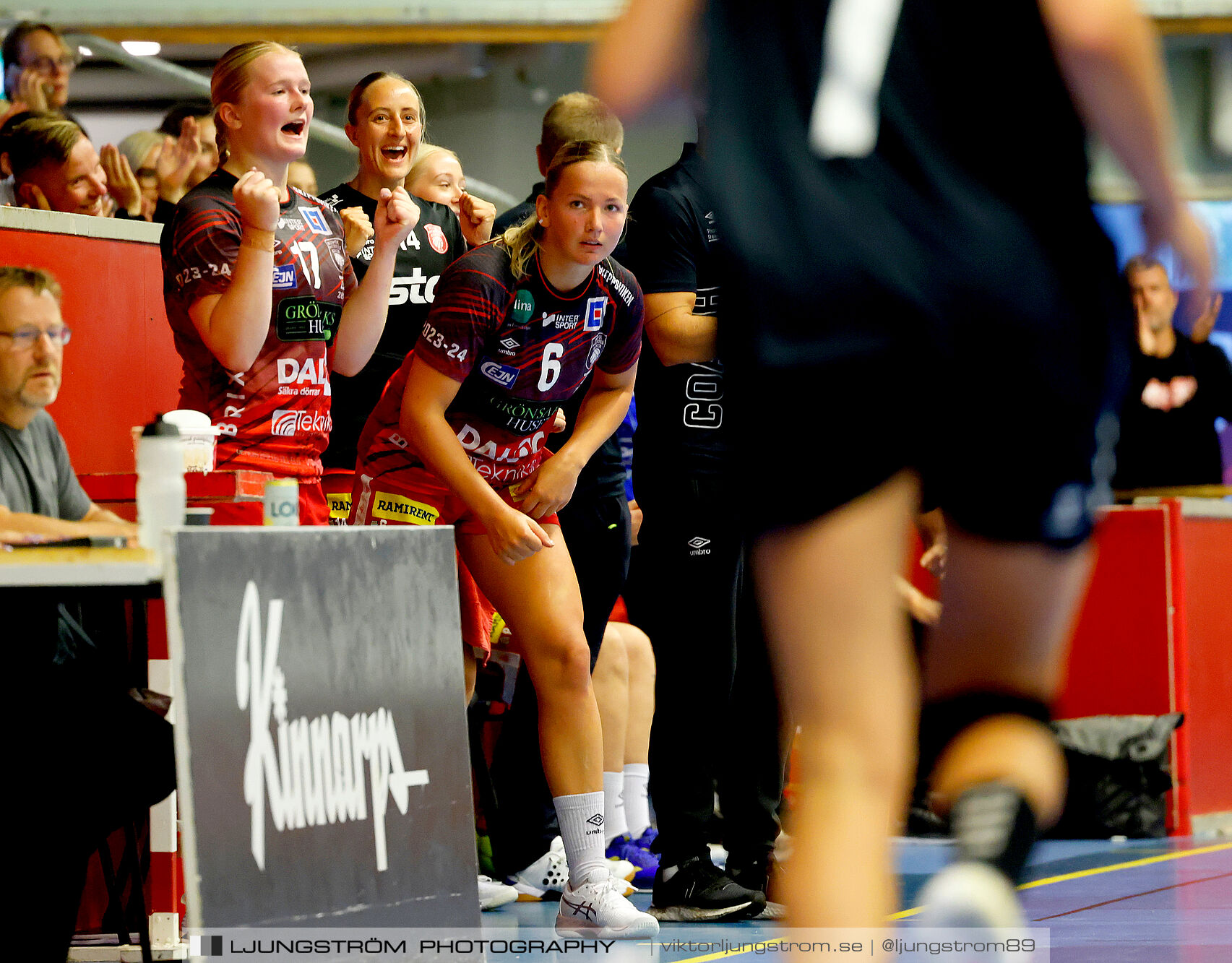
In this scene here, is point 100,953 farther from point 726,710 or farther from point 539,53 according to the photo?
point 539,53

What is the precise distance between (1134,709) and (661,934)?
3.43 meters

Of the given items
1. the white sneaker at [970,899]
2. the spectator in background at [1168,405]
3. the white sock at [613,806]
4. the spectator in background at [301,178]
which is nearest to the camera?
the white sneaker at [970,899]

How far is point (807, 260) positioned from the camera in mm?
1481

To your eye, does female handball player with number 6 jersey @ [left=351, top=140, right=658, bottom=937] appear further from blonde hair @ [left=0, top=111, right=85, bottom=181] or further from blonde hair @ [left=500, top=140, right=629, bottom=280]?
blonde hair @ [left=0, top=111, right=85, bottom=181]

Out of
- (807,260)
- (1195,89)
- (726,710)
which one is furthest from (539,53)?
(807,260)

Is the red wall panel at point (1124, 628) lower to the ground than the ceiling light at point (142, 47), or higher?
lower

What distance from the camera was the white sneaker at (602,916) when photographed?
3623mm

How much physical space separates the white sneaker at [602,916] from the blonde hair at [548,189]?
150 centimetres

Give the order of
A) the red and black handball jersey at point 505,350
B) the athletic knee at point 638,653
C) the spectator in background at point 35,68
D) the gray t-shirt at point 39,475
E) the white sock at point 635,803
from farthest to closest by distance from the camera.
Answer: the spectator in background at point 35,68 → the athletic knee at point 638,653 → the white sock at point 635,803 → the red and black handball jersey at point 505,350 → the gray t-shirt at point 39,475

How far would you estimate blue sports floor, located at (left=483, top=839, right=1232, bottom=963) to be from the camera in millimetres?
3512

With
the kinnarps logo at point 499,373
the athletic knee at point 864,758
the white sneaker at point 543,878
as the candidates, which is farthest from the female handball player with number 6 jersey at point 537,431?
the athletic knee at point 864,758

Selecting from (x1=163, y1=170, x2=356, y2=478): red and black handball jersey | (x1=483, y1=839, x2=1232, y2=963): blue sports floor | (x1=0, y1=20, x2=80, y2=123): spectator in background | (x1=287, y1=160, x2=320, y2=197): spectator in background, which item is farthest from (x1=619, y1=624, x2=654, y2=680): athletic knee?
(x1=0, y1=20, x2=80, y2=123): spectator in background

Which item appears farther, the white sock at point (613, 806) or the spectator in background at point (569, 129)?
the white sock at point (613, 806)

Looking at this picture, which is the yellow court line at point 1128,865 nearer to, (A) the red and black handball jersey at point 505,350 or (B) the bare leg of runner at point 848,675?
(A) the red and black handball jersey at point 505,350
